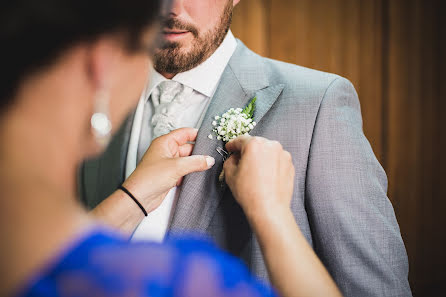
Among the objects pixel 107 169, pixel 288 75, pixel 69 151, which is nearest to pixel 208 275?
pixel 69 151

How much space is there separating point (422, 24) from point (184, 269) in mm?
3216

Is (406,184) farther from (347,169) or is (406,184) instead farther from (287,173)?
(287,173)

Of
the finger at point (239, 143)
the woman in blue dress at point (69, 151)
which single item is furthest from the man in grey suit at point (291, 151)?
the woman in blue dress at point (69, 151)

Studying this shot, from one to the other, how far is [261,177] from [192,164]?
286mm

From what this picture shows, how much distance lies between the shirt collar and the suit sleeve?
0.37 metres

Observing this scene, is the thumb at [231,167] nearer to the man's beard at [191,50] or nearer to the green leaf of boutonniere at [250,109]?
the green leaf of boutonniere at [250,109]

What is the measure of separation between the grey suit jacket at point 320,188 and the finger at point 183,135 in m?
0.04

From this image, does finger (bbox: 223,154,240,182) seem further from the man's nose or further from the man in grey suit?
the man's nose

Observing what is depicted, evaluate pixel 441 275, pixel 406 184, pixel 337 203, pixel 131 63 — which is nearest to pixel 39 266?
pixel 131 63

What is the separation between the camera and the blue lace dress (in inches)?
17.9

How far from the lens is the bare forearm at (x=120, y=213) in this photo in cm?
109

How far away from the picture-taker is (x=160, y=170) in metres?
1.12

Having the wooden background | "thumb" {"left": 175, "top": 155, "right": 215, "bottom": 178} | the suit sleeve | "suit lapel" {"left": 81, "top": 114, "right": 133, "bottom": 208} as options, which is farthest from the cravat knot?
the wooden background

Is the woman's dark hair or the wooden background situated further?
the wooden background
